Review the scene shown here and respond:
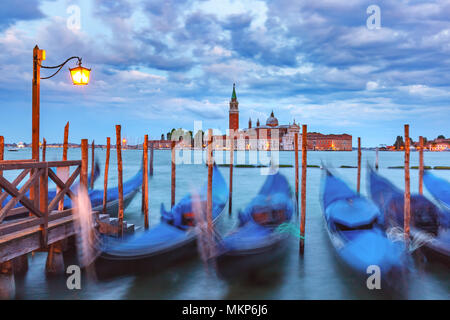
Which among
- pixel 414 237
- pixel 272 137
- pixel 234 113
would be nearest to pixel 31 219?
pixel 414 237

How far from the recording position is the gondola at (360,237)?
505 centimetres

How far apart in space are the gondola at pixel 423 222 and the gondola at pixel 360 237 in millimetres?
309

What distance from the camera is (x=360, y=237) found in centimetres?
559

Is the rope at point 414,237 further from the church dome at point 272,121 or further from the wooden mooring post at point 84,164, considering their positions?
the church dome at point 272,121

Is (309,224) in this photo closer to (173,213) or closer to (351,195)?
(351,195)

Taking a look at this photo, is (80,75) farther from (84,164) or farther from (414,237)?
(414,237)

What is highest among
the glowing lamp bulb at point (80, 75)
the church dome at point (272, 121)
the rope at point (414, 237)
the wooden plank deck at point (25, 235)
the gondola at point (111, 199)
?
the church dome at point (272, 121)

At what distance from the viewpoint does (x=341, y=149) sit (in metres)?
118

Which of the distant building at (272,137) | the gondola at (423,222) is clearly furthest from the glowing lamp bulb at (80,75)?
the distant building at (272,137)

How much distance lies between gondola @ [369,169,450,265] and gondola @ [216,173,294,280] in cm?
220

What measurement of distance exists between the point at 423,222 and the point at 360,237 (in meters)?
1.85

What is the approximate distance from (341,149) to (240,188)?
356 ft
